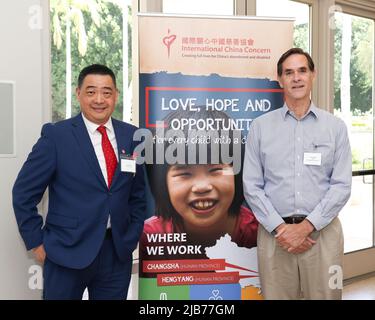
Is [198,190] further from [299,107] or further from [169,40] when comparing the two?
[169,40]

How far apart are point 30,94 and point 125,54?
2.85 ft

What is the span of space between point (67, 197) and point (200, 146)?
0.87 meters

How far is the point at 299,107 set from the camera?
2.32 m

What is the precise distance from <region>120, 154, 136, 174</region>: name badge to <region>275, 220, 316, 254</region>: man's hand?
794 mm

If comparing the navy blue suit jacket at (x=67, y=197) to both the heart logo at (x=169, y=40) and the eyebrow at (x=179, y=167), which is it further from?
the heart logo at (x=169, y=40)

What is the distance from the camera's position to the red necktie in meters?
2.09

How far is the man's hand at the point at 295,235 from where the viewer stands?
219 cm

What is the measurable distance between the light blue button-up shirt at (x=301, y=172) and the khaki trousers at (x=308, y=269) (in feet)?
0.35

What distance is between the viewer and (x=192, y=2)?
11.2ft

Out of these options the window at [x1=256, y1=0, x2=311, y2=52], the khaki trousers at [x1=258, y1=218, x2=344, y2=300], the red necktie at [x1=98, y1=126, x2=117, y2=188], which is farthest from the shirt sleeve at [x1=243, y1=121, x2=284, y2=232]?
the window at [x1=256, y1=0, x2=311, y2=52]

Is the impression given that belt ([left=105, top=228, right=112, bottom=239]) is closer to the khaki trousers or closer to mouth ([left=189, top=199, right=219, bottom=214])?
mouth ([left=189, top=199, right=219, bottom=214])

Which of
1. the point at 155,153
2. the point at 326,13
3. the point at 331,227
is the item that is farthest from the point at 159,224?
the point at 326,13

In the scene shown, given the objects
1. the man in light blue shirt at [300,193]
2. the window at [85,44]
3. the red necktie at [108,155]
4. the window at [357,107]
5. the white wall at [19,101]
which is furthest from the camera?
the window at [357,107]

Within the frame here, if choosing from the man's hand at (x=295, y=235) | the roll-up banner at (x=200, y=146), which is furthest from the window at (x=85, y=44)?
the man's hand at (x=295, y=235)
